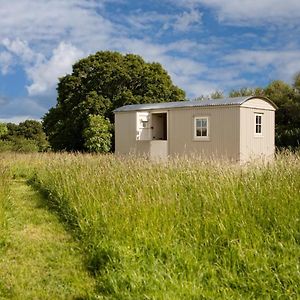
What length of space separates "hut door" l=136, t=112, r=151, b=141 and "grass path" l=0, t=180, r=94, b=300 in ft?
39.3

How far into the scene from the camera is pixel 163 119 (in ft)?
63.6

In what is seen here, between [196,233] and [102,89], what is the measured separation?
22.5 m

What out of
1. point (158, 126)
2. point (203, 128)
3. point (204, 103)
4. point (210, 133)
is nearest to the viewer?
point (210, 133)

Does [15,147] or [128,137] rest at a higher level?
[128,137]

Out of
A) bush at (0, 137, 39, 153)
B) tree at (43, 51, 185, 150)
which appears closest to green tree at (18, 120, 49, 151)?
bush at (0, 137, 39, 153)

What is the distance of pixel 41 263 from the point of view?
13.7 ft

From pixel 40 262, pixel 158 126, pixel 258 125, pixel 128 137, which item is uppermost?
pixel 158 126

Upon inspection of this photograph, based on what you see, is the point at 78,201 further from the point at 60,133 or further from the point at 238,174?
the point at 60,133

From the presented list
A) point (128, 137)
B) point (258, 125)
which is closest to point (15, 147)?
point (128, 137)

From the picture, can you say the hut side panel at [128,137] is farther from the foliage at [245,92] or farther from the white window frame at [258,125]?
the foliage at [245,92]

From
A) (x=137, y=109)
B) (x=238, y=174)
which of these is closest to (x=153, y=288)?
(x=238, y=174)

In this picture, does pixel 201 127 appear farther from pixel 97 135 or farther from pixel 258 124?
pixel 97 135

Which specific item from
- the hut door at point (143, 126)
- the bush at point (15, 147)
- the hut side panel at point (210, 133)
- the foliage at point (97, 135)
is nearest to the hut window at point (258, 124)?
the hut side panel at point (210, 133)

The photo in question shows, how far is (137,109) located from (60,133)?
9.50m
